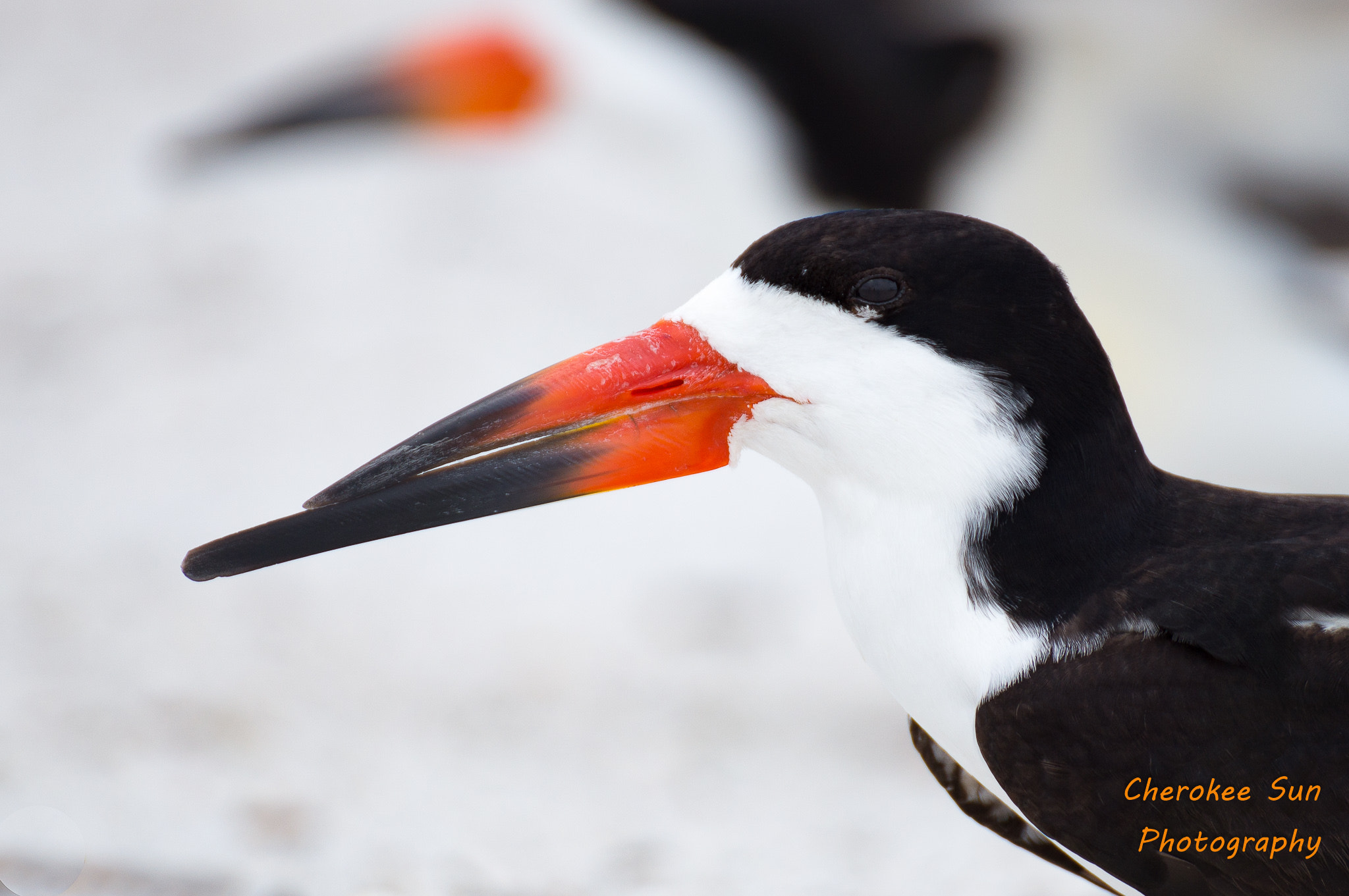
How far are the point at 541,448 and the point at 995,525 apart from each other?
0.44 metres

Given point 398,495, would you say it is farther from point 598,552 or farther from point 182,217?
point 182,217

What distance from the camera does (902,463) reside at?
1215 mm

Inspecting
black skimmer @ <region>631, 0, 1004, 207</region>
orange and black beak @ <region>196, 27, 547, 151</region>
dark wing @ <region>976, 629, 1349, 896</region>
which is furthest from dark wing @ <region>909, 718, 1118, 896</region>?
orange and black beak @ <region>196, 27, 547, 151</region>

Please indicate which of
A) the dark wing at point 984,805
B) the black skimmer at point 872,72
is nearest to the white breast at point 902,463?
the dark wing at point 984,805

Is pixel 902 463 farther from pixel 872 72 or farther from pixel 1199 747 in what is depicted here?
pixel 872 72

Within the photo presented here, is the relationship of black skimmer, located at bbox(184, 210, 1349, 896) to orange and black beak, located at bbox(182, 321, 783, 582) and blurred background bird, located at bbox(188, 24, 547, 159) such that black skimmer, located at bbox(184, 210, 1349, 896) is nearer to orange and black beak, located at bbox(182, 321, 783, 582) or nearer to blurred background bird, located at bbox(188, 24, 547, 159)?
orange and black beak, located at bbox(182, 321, 783, 582)

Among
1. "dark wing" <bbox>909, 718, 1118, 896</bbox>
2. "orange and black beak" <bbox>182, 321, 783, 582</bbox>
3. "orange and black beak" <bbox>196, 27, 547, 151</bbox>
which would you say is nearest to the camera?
"orange and black beak" <bbox>182, 321, 783, 582</bbox>

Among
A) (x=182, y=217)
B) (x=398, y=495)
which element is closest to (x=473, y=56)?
(x=182, y=217)

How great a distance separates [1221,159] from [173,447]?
2.77 metres

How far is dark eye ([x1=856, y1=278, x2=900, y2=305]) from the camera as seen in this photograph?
119 centimetres

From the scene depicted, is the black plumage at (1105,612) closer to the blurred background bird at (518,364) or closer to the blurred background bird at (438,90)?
the blurred background bird at (518,364)

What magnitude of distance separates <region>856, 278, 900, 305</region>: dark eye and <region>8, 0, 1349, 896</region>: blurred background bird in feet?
3.73

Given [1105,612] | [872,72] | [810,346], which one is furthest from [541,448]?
[872,72]

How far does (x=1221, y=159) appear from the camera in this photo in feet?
11.4
